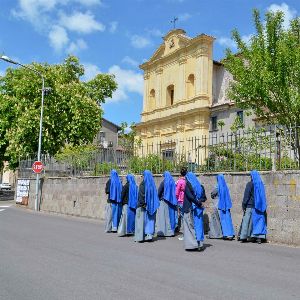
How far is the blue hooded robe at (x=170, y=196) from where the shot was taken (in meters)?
13.2

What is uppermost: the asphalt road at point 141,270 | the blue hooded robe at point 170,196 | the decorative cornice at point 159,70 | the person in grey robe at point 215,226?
the decorative cornice at point 159,70

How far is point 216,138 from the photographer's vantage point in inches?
555

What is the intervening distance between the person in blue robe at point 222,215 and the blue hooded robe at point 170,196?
3.84 feet

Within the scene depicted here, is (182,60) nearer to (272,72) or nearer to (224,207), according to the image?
(272,72)

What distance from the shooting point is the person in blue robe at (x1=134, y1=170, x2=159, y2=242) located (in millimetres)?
11727

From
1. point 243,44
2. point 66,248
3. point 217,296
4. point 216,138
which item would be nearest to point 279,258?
point 217,296

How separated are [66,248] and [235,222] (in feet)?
16.5

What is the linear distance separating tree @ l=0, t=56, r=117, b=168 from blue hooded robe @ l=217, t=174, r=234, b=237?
21233 mm

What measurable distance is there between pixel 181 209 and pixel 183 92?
1210 inches

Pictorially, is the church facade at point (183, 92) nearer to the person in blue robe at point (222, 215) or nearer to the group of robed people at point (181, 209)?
the group of robed people at point (181, 209)

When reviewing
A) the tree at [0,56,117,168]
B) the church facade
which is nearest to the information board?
the tree at [0,56,117,168]

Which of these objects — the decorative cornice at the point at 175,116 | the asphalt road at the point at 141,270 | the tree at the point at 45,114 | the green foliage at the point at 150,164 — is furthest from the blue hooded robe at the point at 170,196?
the decorative cornice at the point at 175,116

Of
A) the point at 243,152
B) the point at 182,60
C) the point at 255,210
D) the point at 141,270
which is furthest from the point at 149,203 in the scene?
the point at 182,60

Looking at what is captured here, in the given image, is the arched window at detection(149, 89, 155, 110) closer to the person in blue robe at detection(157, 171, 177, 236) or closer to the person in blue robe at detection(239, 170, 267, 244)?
the person in blue robe at detection(157, 171, 177, 236)
